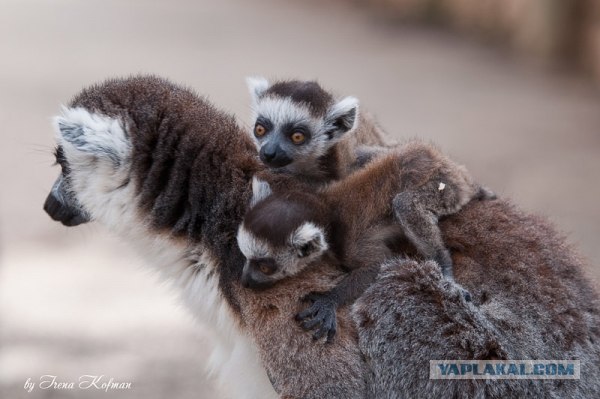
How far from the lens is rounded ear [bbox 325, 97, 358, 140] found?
6.62 metres

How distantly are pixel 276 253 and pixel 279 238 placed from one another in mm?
88

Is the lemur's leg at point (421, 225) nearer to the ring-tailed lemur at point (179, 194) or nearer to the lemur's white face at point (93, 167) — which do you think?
the ring-tailed lemur at point (179, 194)

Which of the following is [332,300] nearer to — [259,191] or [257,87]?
[259,191]

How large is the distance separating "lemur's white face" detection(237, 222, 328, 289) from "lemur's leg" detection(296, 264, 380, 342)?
0.22 metres

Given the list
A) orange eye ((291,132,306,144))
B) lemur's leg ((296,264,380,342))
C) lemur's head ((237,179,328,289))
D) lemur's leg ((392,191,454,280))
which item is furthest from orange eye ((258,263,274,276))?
orange eye ((291,132,306,144))

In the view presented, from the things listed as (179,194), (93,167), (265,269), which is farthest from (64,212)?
(265,269)

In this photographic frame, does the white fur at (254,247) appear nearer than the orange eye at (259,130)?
Yes


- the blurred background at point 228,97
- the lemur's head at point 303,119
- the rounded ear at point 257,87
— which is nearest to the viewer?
the lemur's head at point 303,119

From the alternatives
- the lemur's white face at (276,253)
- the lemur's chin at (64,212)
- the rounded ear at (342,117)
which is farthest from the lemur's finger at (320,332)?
the rounded ear at (342,117)

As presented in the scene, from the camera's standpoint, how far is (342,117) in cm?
668

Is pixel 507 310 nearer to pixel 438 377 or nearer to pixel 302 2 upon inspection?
pixel 438 377

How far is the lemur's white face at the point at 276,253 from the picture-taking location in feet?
16.8
